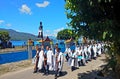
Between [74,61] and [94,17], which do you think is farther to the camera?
[74,61]

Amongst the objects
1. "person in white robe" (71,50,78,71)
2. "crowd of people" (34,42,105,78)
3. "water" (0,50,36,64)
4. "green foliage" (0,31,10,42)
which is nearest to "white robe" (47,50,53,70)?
"crowd of people" (34,42,105,78)

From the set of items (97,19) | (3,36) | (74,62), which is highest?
(3,36)

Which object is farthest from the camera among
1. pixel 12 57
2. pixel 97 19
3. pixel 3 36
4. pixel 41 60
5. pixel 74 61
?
pixel 3 36

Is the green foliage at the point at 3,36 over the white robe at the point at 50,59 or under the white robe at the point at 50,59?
over

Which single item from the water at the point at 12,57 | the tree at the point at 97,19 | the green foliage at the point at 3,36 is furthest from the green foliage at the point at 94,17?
the green foliage at the point at 3,36

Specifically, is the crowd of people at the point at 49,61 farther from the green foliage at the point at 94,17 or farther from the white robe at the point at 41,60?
the green foliage at the point at 94,17

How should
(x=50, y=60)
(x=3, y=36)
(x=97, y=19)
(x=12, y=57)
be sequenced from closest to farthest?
1. (x=97, y=19)
2. (x=50, y=60)
3. (x=12, y=57)
4. (x=3, y=36)

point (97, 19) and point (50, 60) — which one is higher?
point (97, 19)

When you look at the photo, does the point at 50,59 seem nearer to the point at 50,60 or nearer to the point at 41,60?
the point at 50,60

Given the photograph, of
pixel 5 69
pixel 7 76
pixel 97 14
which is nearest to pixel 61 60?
pixel 7 76

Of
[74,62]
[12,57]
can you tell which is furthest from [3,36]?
[74,62]

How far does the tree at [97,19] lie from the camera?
9.49 m

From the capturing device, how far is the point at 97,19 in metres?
10.7

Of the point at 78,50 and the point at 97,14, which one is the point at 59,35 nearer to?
the point at 78,50
